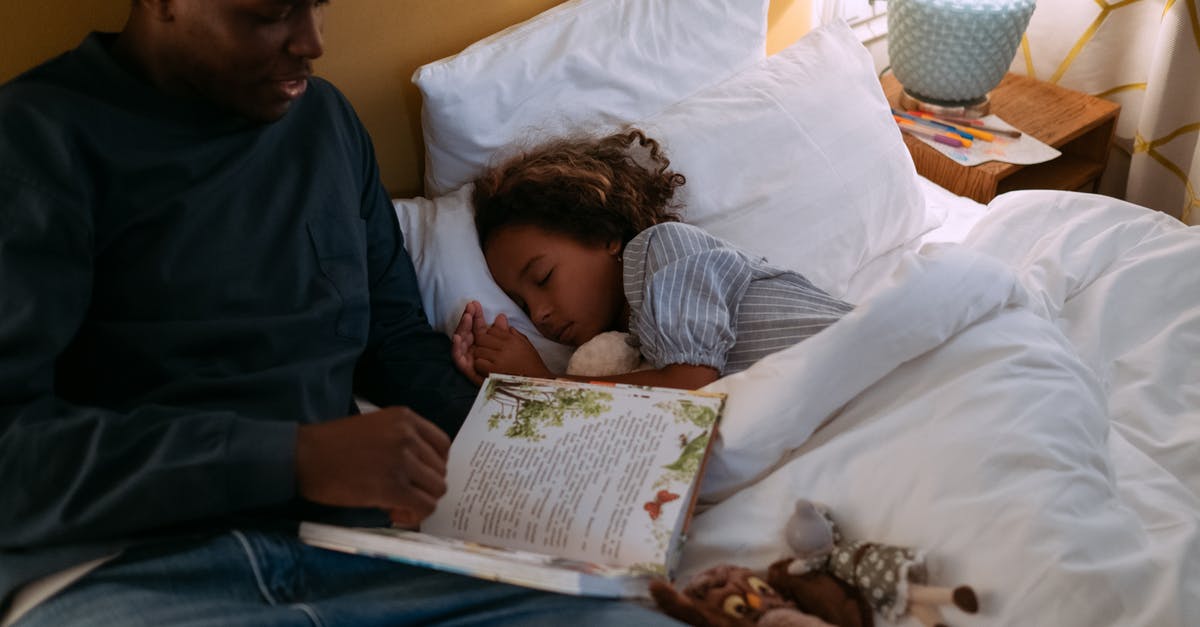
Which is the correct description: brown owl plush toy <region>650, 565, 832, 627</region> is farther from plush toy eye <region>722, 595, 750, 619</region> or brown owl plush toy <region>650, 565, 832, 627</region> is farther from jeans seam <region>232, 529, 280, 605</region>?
jeans seam <region>232, 529, 280, 605</region>

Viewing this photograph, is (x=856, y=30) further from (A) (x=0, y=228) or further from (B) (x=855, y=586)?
(A) (x=0, y=228)

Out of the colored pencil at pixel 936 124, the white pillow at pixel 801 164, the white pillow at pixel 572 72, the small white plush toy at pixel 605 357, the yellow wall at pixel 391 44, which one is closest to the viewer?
the yellow wall at pixel 391 44

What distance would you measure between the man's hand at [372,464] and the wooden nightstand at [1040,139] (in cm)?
145

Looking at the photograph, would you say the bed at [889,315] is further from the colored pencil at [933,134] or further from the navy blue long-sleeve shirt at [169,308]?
the navy blue long-sleeve shirt at [169,308]

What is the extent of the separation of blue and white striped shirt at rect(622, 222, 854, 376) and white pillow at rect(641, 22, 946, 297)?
0.56 feet

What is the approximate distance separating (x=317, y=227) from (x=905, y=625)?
0.78 meters

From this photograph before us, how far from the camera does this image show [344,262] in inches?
46.5

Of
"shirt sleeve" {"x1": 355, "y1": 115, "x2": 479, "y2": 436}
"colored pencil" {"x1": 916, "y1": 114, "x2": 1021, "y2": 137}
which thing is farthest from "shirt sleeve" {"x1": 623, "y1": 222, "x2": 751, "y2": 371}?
"colored pencil" {"x1": 916, "y1": 114, "x2": 1021, "y2": 137}

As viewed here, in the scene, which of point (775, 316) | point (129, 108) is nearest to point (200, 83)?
point (129, 108)

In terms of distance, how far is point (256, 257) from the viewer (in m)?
1.09

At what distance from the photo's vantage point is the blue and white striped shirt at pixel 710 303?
4.16ft

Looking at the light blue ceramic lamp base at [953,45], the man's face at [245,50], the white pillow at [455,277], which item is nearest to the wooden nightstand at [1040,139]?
the light blue ceramic lamp base at [953,45]

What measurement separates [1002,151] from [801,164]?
1.97ft

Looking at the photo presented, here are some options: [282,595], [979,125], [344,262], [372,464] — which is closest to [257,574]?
[282,595]
